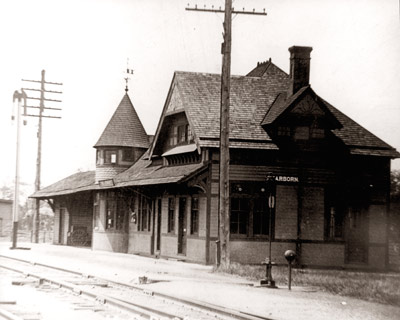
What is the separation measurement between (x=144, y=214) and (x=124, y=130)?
22.9 ft

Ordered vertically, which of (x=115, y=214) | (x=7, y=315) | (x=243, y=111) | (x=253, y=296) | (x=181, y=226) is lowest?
(x=253, y=296)

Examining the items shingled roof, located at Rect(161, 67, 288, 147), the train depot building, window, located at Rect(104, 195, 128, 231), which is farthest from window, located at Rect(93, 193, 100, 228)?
shingled roof, located at Rect(161, 67, 288, 147)

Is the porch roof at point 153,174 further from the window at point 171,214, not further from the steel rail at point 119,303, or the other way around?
the steel rail at point 119,303

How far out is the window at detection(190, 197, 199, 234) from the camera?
2528 centimetres

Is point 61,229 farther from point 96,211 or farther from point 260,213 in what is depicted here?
point 260,213

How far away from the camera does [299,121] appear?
25516 millimetres

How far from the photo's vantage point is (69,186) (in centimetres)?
3991

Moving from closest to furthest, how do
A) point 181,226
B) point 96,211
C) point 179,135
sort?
point 181,226 < point 179,135 < point 96,211

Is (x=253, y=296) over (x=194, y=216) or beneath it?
beneath

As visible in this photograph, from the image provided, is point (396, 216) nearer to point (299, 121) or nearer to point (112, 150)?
point (299, 121)

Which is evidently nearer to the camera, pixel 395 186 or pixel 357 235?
pixel 357 235

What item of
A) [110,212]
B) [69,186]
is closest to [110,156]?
[110,212]

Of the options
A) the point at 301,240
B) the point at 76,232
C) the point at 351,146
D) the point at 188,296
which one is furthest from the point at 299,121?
the point at 76,232

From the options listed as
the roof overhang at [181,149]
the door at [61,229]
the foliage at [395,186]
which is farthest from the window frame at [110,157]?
the foliage at [395,186]
